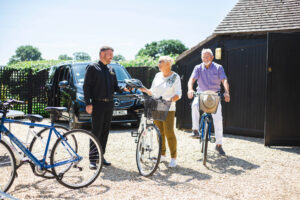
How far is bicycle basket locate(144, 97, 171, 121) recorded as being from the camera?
183 inches

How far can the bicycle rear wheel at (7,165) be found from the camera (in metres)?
3.81

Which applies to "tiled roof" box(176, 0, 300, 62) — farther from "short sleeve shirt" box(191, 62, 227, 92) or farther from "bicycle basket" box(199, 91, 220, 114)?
"bicycle basket" box(199, 91, 220, 114)

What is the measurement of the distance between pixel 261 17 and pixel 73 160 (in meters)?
7.72

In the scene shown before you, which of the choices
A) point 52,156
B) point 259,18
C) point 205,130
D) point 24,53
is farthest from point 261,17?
point 24,53

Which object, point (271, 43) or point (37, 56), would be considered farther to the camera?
point (37, 56)

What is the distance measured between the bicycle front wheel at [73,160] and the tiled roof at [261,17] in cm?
609

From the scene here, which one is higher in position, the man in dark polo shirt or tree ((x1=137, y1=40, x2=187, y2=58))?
tree ((x1=137, y1=40, x2=187, y2=58))

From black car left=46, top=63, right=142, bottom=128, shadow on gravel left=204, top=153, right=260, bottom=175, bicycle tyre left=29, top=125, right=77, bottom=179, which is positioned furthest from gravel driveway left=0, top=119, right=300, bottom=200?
black car left=46, top=63, right=142, bottom=128

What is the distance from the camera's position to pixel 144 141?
4.99m

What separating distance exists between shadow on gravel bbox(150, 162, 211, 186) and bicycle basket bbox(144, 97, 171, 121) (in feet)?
3.04

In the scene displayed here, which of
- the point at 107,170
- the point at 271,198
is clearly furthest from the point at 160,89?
the point at 271,198

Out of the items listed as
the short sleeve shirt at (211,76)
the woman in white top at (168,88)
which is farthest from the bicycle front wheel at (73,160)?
the short sleeve shirt at (211,76)

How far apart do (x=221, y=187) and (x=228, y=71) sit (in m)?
5.41

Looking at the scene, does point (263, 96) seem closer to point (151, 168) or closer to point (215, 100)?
point (215, 100)
